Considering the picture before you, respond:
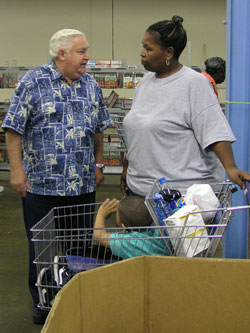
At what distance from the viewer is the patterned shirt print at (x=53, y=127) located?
2.43 meters

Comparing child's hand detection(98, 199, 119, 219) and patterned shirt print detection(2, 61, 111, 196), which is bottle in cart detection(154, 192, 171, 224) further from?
patterned shirt print detection(2, 61, 111, 196)

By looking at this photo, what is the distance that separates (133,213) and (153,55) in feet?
2.32

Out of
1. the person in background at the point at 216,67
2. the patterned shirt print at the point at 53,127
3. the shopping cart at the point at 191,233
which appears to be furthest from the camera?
the person in background at the point at 216,67

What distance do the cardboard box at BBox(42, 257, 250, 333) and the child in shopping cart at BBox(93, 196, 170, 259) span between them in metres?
0.26

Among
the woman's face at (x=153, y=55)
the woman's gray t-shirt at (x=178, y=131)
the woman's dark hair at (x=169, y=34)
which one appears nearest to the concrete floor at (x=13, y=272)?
the woman's gray t-shirt at (x=178, y=131)

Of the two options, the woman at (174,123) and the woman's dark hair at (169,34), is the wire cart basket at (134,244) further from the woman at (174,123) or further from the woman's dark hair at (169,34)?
the woman's dark hair at (169,34)

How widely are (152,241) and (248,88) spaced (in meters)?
1.19

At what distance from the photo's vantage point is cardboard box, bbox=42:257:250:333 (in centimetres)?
136

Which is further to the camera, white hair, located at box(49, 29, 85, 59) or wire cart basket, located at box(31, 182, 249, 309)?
white hair, located at box(49, 29, 85, 59)

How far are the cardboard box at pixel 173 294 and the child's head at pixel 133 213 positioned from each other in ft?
1.48

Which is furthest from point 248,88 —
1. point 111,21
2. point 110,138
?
point 111,21

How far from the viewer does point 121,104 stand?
669 centimetres

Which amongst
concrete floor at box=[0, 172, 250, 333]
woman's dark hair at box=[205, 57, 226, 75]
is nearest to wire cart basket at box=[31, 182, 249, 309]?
concrete floor at box=[0, 172, 250, 333]

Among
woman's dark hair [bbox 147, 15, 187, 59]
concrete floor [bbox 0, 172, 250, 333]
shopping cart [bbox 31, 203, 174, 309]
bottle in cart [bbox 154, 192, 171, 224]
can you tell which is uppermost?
woman's dark hair [bbox 147, 15, 187, 59]
